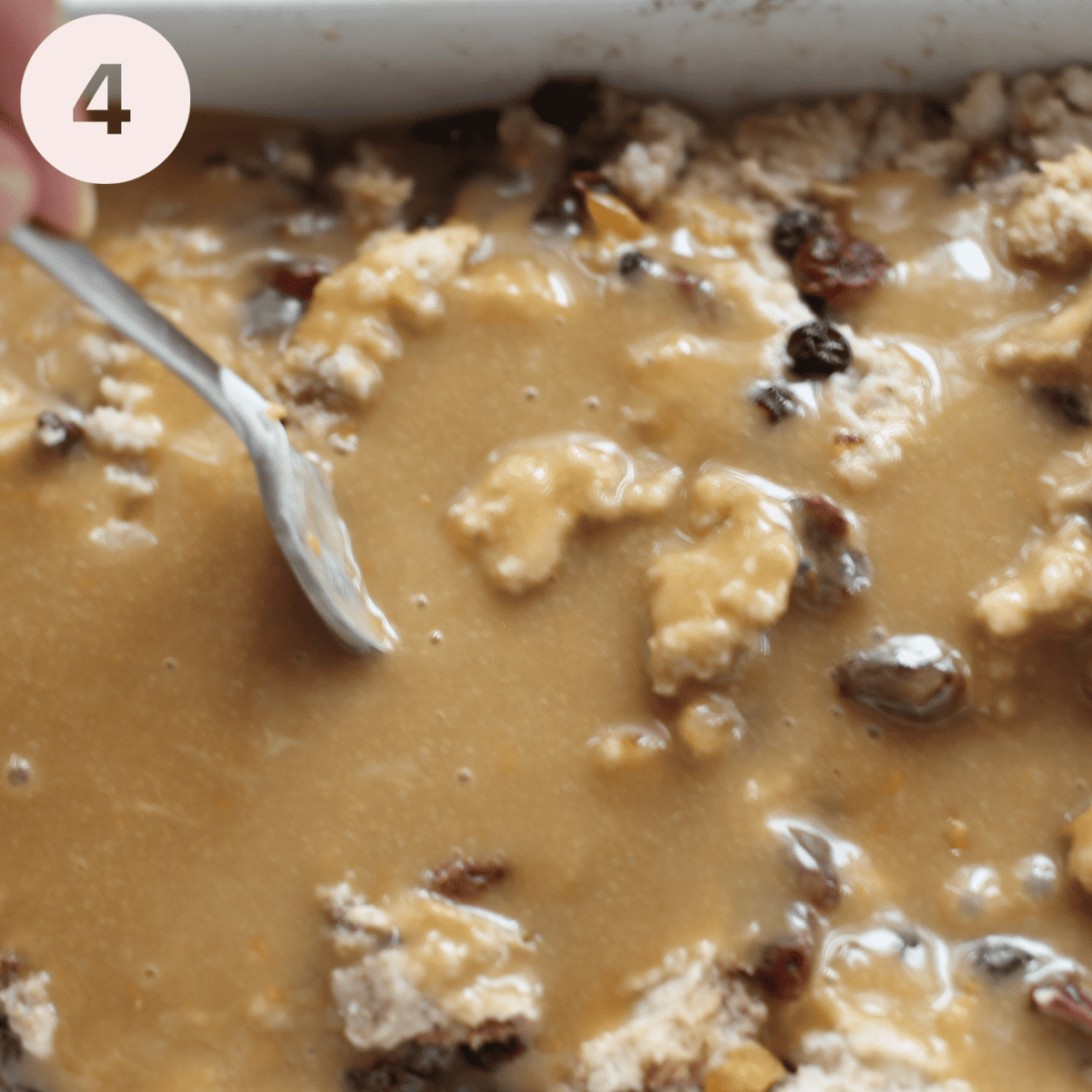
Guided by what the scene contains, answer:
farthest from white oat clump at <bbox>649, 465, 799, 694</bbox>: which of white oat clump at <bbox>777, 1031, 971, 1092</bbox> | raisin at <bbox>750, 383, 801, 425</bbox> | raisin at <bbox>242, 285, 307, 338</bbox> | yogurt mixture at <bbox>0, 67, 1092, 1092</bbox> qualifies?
raisin at <bbox>242, 285, 307, 338</bbox>

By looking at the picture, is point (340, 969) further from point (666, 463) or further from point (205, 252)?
point (205, 252)

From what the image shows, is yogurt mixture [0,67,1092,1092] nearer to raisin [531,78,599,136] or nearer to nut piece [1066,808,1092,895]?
nut piece [1066,808,1092,895]

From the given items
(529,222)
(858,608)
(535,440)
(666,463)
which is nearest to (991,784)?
(858,608)

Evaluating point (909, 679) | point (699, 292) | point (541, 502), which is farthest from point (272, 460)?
point (909, 679)

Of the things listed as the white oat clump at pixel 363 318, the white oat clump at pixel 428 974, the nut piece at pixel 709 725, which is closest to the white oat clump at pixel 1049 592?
the nut piece at pixel 709 725

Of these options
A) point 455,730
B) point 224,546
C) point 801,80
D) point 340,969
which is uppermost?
point 801,80

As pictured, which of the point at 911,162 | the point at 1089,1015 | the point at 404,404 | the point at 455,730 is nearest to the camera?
the point at 1089,1015
